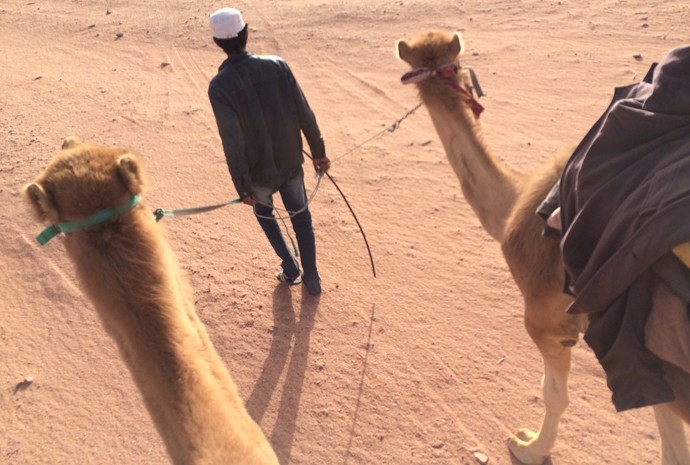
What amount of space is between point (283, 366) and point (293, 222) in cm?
117

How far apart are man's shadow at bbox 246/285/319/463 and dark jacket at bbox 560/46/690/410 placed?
7.96 ft

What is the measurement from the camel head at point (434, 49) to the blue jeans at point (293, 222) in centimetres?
132

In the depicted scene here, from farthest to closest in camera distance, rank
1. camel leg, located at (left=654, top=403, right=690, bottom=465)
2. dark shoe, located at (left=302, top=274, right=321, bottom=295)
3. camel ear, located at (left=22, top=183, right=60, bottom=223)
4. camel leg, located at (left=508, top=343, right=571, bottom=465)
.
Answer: dark shoe, located at (left=302, top=274, right=321, bottom=295)
camel leg, located at (left=508, top=343, right=571, bottom=465)
camel leg, located at (left=654, top=403, right=690, bottom=465)
camel ear, located at (left=22, top=183, right=60, bottom=223)

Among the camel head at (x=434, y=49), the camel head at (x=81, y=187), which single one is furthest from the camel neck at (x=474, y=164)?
Result: the camel head at (x=81, y=187)

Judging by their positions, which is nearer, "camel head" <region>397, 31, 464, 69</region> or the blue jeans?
"camel head" <region>397, 31, 464, 69</region>

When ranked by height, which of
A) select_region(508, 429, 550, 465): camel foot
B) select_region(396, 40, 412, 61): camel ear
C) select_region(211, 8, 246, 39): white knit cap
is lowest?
select_region(508, 429, 550, 465): camel foot

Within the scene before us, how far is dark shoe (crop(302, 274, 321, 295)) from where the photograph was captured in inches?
212

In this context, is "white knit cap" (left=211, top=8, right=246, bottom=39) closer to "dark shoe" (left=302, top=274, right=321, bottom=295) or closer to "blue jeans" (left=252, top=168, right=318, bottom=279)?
"blue jeans" (left=252, top=168, right=318, bottom=279)

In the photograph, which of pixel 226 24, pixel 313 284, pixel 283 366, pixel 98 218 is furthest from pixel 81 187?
pixel 313 284

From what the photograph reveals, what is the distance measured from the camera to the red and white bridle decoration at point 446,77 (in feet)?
12.8

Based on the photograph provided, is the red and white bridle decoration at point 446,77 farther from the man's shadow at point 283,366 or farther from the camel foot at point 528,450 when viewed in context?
the man's shadow at point 283,366

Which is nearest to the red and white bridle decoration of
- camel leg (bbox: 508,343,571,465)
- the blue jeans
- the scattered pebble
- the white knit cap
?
the white knit cap

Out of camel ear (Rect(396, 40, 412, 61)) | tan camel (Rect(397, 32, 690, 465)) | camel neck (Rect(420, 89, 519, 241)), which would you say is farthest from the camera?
camel ear (Rect(396, 40, 412, 61))

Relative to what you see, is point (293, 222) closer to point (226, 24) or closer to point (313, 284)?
point (313, 284)
